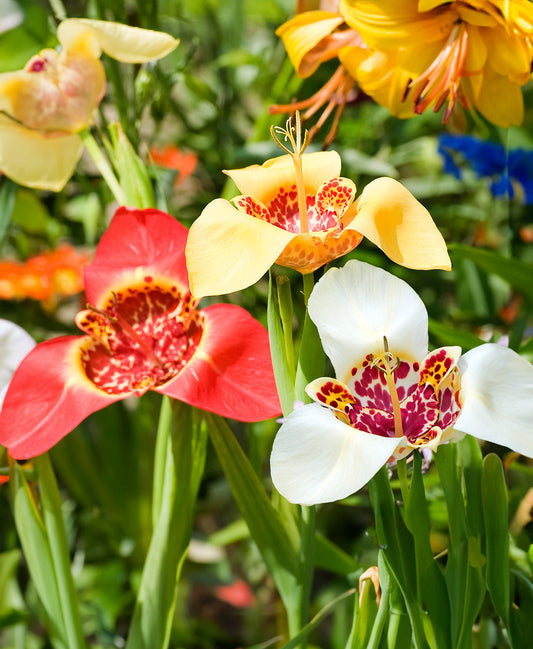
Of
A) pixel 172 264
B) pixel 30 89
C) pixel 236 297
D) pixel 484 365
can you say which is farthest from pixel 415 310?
pixel 236 297

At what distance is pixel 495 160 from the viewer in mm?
667

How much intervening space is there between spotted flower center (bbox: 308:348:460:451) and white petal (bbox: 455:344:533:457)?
12 mm

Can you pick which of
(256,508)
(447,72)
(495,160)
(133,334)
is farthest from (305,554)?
(495,160)

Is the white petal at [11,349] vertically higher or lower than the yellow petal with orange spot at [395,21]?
lower

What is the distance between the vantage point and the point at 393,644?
0.33 m

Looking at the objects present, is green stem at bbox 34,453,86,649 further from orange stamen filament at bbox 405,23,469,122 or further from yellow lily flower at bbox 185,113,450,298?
orange stamen filament at bbox 405,23,469,122

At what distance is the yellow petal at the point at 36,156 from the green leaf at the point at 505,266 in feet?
0.73

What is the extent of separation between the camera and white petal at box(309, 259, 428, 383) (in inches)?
11.7

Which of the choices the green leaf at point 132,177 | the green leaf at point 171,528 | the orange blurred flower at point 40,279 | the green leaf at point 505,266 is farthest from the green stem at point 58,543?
the orange blurred flower at point 40,279

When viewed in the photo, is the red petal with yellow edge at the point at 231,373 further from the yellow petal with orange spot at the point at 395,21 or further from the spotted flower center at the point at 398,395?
the yellow petal with orange spot at the point at 395,21

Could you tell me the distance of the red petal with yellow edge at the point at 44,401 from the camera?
0.33 metres

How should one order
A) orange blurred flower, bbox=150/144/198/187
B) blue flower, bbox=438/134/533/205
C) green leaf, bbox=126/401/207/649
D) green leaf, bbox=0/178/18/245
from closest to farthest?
green leaf, bbox=126/401/207/649
green leaf, bbox=0/178/18/245
blue flower, bbox=438/134/533/205
orange blurred flower, bbox=150/144/198/187

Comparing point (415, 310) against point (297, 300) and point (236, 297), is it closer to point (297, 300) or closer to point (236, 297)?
point (297, 300)

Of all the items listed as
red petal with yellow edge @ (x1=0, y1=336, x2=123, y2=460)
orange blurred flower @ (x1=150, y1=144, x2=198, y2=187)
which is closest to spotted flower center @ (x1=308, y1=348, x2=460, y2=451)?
red petal with yellow edge @ (x1=0, y1=336, x2=123, y2=460)
